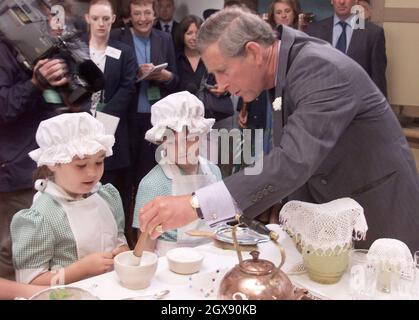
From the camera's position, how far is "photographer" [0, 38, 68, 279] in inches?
81.7

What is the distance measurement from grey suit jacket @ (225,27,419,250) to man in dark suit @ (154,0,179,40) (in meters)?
1.76

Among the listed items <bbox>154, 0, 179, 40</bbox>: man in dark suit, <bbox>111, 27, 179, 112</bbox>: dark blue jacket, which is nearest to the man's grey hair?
<bbox>111, 27, 179, 112</bbox>: dark blue jacket

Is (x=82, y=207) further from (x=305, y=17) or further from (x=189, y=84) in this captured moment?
(x=305, y=17)

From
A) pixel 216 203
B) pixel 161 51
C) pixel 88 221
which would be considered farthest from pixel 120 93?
pixel 216 203

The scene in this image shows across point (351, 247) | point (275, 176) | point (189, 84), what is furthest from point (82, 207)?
point (189, 84)

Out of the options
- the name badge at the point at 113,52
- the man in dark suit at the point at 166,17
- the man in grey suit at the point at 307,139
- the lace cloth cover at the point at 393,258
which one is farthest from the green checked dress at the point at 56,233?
the man in dark suit at the point at 166,17

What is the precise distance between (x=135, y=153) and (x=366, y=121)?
1.78 meters

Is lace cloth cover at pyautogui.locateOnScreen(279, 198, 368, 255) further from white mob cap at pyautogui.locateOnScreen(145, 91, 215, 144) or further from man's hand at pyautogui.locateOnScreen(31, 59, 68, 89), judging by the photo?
man's hand at pyautogui.locateOnScreen(31, 59, 68, 89)

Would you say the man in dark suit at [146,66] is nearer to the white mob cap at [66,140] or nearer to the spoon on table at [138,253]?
Answer: the white mob cap at [66,140]

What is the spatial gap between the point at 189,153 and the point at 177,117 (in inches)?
6.2

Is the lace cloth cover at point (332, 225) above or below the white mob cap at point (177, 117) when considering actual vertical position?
below

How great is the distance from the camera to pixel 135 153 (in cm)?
295

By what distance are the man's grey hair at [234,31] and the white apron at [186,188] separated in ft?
2.19

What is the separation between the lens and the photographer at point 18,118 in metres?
2.08
